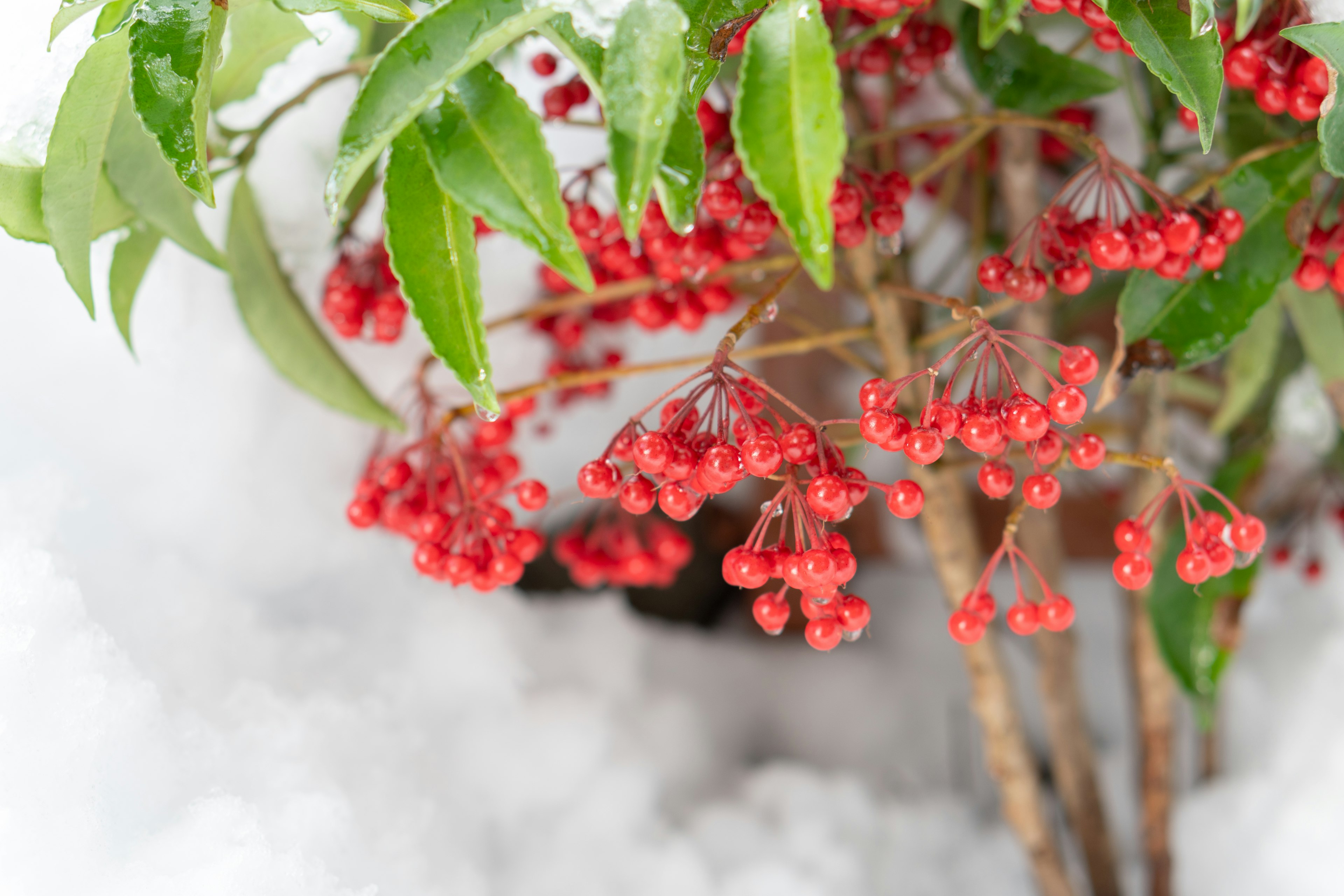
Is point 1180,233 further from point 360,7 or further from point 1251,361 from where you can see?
point 360,7

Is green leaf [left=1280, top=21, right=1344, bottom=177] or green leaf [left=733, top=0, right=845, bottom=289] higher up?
green leaf [left=733, top=0, right=845, bottom=289]

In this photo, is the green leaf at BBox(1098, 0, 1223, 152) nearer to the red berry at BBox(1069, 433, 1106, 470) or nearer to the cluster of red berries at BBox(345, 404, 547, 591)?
the red berry at BBox(1069, 433, 1106, 470)

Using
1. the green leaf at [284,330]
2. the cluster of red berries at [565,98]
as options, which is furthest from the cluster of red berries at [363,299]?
the cluster of red berries at [565,98]

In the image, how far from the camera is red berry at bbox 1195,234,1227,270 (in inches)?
16.7

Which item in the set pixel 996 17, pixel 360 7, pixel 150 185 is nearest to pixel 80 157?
pixel 150 185

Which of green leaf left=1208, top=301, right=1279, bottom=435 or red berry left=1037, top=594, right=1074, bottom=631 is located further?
green leaf left=1208, top=301, right=1279, bottom=435

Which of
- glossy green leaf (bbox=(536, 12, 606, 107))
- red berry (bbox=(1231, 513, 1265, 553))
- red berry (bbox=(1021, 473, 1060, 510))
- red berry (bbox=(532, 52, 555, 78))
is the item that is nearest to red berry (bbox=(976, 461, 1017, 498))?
red berry (bbox=(1021, 473, 1060, 510))

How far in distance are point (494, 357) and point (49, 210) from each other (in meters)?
0.36

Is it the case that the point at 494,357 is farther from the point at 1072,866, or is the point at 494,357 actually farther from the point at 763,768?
the point at 1072,866

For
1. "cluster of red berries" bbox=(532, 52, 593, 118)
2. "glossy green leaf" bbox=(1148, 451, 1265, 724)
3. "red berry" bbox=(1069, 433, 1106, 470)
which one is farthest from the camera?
"glossy green leaf" bbox=(1148, 451, 1265, 724)

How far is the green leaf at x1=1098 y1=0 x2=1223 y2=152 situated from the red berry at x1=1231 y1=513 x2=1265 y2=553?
0.17 meters

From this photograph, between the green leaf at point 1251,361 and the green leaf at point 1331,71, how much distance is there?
0.77 feet

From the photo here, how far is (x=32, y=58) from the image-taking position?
42 cm

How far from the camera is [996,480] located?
39cm
